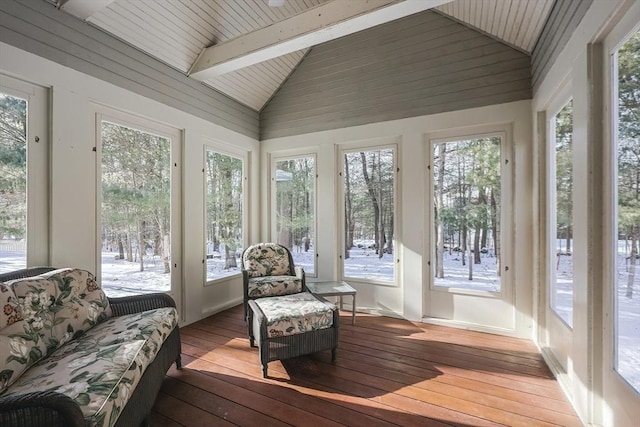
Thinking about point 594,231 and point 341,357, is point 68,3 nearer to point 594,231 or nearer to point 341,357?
point 341,357

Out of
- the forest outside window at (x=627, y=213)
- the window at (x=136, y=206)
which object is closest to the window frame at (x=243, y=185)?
the window at (x=136, y=206)

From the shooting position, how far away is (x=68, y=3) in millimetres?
2271

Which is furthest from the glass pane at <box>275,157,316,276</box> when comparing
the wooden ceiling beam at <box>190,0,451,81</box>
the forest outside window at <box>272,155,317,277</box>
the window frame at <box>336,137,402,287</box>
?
the wooden ceiling beam at <box>190,0,451,81</box>

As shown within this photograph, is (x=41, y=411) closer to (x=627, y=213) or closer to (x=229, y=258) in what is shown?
(x=627, y=213)

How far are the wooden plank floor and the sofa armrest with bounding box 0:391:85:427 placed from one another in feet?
2.94

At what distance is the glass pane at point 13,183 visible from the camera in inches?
82.7

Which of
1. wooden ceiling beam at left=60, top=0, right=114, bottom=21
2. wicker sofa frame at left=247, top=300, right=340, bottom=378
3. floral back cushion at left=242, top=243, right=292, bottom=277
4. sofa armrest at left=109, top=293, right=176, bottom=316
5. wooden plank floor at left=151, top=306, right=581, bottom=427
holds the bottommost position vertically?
wooden plank floor at left=151, top=306, right=581, bottom=427

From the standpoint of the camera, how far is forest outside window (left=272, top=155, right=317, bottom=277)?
14.3 feet

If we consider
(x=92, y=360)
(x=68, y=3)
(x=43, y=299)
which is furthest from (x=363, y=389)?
(x=68, y=3)

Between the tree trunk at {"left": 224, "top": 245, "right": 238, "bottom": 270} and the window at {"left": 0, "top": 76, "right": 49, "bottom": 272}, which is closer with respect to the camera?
the window at {"left": 0, "top": 76, "right": 49, "bottom": 272}

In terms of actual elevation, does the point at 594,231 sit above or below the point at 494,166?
below

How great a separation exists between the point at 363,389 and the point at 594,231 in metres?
1.83

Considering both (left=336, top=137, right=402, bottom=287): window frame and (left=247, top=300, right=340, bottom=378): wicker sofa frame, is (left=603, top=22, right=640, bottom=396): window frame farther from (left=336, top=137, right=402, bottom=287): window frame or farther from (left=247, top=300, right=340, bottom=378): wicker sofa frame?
(left=336, top=137, right=402, bottom=287): window frame

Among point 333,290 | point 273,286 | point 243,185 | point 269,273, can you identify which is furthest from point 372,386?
point 243,185
